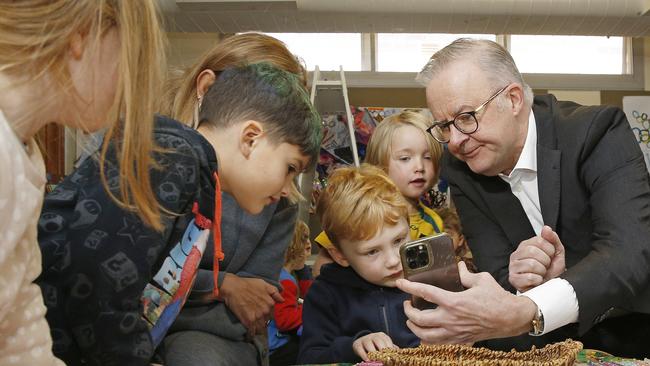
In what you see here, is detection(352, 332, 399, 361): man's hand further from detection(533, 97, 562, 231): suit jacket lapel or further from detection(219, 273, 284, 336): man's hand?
detection(533, 97, 562, 231): suit jacket lapel

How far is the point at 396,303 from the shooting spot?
1.74 m

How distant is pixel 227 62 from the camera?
A: 5.13 ft

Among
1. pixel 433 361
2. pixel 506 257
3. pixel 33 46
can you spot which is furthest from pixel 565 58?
pixel 33 46

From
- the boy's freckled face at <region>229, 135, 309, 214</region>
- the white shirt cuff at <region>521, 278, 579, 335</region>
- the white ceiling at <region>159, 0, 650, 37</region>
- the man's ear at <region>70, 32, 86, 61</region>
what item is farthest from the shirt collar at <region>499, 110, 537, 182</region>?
the white ceiling at <region>159, 0, 650, 37</region>

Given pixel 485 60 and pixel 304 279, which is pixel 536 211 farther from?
pixel 304 279

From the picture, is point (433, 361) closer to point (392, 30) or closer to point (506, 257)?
point (506, 257)

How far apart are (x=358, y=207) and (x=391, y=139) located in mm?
886

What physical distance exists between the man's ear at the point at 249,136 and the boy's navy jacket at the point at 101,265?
0.27m

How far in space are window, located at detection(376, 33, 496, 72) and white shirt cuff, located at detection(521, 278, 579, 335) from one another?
12.5ft

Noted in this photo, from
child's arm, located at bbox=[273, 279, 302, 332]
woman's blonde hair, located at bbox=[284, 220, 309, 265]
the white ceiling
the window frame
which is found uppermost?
the white ceiling

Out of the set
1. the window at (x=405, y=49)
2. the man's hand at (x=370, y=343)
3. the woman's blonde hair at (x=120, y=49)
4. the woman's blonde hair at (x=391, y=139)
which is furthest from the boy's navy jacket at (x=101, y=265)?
the window at (x=405, y=49)

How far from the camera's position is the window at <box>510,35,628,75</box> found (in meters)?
5.16

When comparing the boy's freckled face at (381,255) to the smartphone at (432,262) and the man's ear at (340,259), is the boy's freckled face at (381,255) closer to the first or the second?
the man's ear at (340,259)

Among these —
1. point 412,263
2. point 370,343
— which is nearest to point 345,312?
point 370,343
